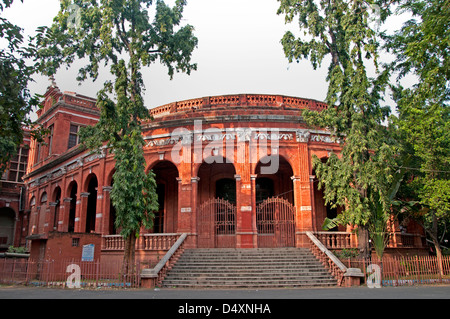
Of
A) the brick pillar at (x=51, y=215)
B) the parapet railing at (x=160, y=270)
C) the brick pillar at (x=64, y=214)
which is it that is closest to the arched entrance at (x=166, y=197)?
the parapet railing at (x=160, y=270)

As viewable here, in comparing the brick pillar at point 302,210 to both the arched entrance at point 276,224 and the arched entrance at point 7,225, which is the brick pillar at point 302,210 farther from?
the arched entrance at point 7,225

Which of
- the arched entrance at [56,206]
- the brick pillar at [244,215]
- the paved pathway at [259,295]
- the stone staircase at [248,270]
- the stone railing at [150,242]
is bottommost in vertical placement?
the paved pathway at [259,295]

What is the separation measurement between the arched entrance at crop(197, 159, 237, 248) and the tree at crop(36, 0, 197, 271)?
384cm

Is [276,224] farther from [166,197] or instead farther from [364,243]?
[166,197]

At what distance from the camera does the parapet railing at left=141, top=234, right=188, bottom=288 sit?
13.5m

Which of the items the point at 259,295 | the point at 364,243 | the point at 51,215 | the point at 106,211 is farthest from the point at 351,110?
the point at 51,215

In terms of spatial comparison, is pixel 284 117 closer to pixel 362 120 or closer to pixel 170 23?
pixel 362 120

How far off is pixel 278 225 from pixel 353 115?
251 inches

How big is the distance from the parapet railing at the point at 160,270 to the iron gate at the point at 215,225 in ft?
6.67

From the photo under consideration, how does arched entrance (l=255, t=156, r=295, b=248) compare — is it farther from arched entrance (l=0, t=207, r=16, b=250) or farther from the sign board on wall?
arched entrance (l=0, t=207, r=16, b=250)

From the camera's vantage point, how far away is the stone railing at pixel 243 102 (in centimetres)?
2027

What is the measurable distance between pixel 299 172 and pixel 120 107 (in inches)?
360

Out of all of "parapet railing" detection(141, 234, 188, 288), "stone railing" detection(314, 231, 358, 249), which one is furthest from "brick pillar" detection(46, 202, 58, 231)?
"stone railing" detection(314, 231, 358, 249)

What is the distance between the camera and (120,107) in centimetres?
1509
